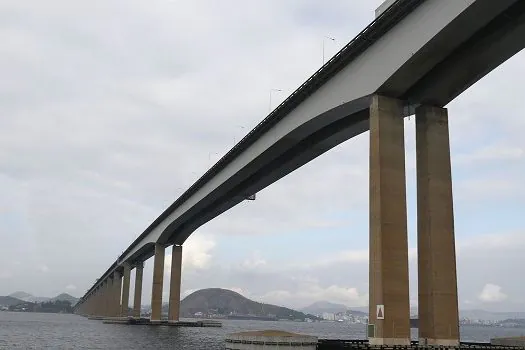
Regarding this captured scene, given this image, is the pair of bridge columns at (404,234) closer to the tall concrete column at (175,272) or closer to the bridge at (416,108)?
the bridge at (416,108)

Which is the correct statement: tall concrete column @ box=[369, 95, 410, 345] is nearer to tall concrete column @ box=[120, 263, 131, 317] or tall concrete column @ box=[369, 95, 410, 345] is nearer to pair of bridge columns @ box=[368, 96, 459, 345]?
pair of bridge columns @ box=[368, 96, 459, 345]

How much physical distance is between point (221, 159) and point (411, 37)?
40.2 metres

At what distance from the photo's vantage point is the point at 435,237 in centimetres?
3712

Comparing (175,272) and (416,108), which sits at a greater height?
(416,108)

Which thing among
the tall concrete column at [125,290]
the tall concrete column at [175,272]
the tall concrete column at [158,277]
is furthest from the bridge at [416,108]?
the tall concrete column at [125,290]

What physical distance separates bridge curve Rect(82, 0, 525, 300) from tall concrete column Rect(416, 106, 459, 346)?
3.14m

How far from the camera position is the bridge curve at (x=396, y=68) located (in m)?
32.7

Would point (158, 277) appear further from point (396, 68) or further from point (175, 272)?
point (396, 68)

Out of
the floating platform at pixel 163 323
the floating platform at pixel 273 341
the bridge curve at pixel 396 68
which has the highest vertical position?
the bridge curve at pixel 396 68

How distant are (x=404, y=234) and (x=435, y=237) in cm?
238

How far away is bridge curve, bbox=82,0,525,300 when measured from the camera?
3266 centimetres

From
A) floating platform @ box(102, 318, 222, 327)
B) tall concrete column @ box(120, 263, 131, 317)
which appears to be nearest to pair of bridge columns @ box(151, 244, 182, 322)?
floating platform @ box(102, 318, 222, 327)

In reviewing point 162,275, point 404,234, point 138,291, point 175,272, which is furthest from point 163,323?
point 404,234

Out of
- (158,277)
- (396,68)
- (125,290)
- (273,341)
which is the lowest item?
(273,341)
